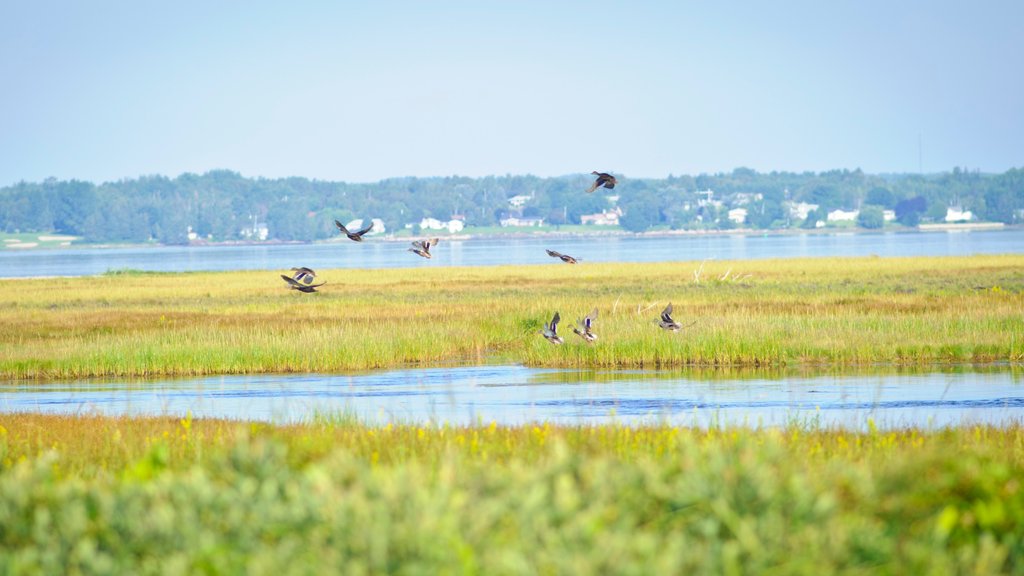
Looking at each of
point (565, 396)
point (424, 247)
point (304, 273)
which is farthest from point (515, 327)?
point (565, 396)

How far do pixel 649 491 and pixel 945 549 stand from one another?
1740 millimetres

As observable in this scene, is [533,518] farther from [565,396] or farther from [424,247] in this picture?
[424,247]

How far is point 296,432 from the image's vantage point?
1441 centimetres

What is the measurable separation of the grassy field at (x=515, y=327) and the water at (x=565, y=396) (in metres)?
1.54

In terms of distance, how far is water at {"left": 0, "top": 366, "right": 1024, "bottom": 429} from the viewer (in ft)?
65.8

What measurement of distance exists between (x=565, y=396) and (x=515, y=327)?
496 inches

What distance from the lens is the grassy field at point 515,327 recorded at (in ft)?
96.5

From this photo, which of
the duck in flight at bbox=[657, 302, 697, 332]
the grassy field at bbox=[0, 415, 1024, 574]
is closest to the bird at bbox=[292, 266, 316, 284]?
the duck in flight at bbox=[657, 302, 697, 332]

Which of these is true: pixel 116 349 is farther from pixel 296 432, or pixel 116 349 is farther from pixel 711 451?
pixel 711 451

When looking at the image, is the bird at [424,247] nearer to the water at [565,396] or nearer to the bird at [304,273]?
the water at [565,396]

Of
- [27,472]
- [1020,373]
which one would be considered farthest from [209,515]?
[1020,373]

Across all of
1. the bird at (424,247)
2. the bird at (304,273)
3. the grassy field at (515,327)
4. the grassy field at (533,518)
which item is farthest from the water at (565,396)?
the grassy field at (533,518)

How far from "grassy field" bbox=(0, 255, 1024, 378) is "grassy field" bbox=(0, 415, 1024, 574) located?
20.4m

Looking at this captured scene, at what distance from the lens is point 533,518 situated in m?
7.31
